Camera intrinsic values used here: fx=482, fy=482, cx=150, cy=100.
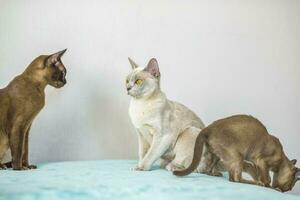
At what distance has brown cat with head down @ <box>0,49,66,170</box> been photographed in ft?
5.61

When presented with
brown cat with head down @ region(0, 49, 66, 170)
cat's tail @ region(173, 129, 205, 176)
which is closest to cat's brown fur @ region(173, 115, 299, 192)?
cat's tail @ region(173, 129, 205, 176)

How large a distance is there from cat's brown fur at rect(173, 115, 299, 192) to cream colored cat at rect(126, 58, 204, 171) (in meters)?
0.17

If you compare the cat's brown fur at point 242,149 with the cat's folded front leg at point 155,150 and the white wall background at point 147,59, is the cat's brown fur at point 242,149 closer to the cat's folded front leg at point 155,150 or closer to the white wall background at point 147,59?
the cat's folded front leg at point 155,150

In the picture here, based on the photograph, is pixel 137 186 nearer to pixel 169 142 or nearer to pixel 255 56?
pixel 169 142

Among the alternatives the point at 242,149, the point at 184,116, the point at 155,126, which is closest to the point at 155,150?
the point at 155,126

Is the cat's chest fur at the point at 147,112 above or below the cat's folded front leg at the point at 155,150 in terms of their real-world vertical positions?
above

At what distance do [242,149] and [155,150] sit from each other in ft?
1.04

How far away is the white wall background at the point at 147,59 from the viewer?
2145 millimetres

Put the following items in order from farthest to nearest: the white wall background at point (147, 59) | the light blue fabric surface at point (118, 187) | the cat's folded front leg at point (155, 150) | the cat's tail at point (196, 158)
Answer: the white wall background at point (147, 59)
the cat's folded front leg at point (155, 150)
the cat's tail at point (196, 158)
the light blue fabric surface at point (118, 187)

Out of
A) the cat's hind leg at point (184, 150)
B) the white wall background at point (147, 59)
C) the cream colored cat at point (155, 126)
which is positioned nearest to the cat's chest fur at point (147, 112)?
the cream colored cat at point (155, 126)

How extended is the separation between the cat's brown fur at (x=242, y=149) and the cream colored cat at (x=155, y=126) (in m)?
0.17

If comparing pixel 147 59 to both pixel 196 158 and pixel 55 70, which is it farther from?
pixel 196 158

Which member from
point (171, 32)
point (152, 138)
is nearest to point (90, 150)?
point (152, 138)

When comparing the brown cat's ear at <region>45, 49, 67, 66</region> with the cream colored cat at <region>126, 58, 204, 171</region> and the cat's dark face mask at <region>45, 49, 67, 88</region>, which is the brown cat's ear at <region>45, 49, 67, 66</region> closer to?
the cat's dark face mask at <region>45, 49, 67, 88</region>
